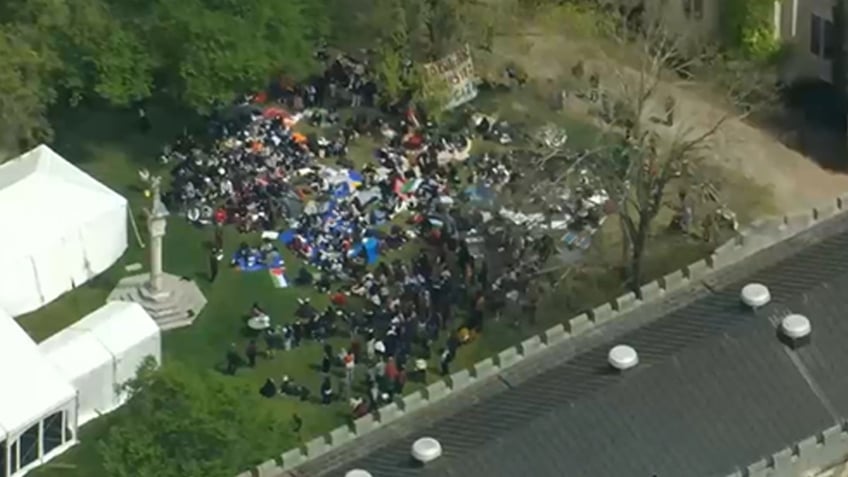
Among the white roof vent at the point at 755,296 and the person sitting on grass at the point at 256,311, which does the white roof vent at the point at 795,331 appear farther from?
the person sitting on grass at the point at 256,311

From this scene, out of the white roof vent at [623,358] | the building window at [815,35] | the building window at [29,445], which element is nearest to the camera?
the white roof vent at [623,358]

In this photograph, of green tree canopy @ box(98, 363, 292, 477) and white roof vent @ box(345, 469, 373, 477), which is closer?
white roof vent @ box(345, 469, 373, 477)

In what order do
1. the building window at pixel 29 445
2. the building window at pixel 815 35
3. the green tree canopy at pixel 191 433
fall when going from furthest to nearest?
the building window at pixel 815 35
the building window at pixel 29 445
the green tree canopy at pixel 191 433

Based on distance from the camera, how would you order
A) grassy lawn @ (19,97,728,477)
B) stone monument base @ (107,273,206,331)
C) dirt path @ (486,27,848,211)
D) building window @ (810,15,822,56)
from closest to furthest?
grassy lawn @ (19,97,728,477), stone monument base @ (107,273,206,331), dirt path @ (486,27,848,211), building window @ (810,15,822,56)

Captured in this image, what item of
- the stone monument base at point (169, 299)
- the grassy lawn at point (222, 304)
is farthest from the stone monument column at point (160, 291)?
the grassy lawn at point (222, 304)

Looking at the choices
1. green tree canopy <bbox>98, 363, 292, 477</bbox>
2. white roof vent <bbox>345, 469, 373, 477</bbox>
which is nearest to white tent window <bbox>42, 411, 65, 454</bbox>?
green tree canopy <bbox>98, 363, 292, 477</bbox>

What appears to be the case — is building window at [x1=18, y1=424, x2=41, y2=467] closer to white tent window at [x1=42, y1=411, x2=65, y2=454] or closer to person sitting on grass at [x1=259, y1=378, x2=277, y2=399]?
white tent window at [x1=42, y1=411, x2=65, y2=454]
